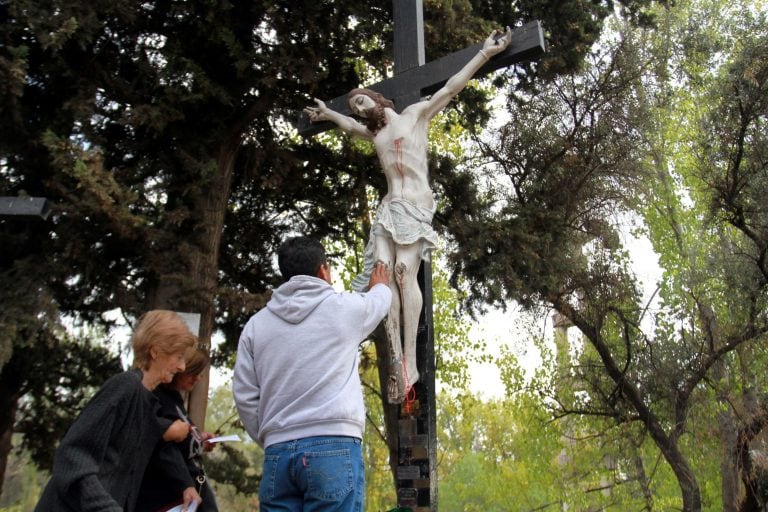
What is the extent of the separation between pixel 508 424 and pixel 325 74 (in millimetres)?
16263

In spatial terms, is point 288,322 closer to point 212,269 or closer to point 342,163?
point 212,269

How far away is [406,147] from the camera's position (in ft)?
15.9

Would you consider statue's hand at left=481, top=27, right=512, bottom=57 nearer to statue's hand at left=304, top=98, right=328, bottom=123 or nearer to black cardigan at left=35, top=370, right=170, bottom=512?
statue's hand at left=304, top=98, right=328, bottom=123

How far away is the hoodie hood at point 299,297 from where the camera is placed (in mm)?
2711

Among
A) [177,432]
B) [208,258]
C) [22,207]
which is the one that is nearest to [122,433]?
[177,432]

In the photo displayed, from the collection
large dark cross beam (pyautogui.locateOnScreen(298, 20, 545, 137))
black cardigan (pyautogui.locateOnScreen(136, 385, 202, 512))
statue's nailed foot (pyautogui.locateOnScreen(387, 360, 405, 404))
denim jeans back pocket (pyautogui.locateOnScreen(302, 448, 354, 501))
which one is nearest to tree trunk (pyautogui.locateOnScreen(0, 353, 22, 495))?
large dark cross beam (pyautogui.locateOnScreen(298, 20, 545, 137))

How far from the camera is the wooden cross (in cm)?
423

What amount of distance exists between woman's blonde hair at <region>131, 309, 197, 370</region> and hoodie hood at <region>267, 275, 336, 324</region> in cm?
34

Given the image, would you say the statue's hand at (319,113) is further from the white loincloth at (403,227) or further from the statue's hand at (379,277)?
the statue's hand at (379,277)

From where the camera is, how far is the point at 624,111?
10141 millimetres

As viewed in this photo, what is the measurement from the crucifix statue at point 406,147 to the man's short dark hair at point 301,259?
137 centimetres

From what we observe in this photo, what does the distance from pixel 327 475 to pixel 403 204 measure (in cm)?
243

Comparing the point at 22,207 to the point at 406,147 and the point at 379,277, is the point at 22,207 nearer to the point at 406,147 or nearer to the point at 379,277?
the point at 406,147

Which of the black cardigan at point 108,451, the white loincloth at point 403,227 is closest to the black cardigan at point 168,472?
the black cardigan at point 108,451
